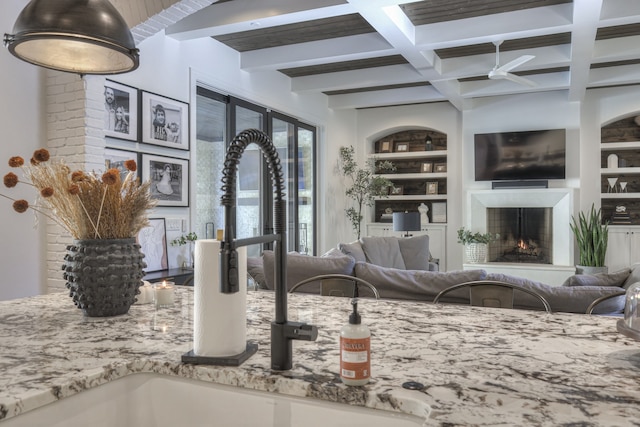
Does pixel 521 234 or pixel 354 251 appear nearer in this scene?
pixel 354 251

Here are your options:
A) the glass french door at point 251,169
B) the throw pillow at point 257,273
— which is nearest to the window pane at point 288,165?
the glass french door at point 251,169

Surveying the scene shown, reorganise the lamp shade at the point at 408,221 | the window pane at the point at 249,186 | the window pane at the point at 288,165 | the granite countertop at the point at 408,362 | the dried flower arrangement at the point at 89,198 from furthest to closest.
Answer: the window pane at the point at 288,165 < the lamp shade at the point at 408,221 < the window pane at the point at 249,186 < the dried flower arrangement at the point at 89,198 < the granite countertop at the point at 408,362

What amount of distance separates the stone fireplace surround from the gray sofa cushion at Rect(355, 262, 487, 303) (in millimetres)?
4643

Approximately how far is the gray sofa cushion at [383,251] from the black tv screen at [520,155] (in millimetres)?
2335

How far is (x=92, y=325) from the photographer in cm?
138

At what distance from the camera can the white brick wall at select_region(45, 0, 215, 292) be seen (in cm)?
358

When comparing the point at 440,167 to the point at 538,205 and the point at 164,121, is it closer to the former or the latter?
the point at 538,205

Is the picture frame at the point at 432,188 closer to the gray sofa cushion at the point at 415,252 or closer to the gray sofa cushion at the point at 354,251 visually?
the gray sofa cushion at the point at 415,252

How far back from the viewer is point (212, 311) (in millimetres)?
1056

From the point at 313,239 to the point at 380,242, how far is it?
172 centimetres

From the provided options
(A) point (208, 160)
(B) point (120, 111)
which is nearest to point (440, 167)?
(A) point (208, 160)

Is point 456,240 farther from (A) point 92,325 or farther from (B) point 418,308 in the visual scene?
(A) point 92,325

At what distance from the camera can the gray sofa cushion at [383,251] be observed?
5684 mm

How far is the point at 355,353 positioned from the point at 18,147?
3.44 m
